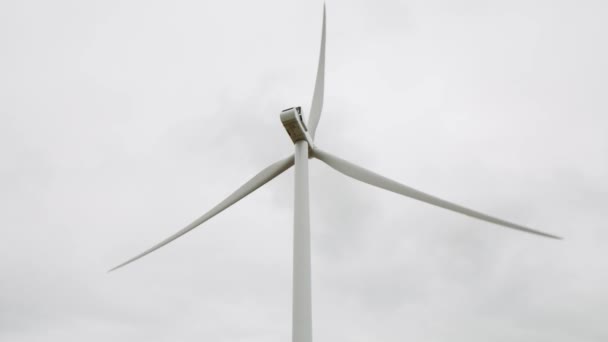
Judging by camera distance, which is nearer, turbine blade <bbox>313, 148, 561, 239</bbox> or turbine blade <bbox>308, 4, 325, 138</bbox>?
turbine blade <bbox>313, 148, 561, 239</bbox>

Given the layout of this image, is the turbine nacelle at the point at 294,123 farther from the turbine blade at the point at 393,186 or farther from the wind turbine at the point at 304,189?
the turbine blade at the point at 393,186

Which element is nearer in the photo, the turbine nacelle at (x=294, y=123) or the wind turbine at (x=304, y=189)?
the wind turbine at (x=304, y=189)

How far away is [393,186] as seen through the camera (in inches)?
842

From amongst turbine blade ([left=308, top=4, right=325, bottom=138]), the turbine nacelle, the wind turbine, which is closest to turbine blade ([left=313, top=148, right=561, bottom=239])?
the wind turbine

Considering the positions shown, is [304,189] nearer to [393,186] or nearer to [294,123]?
[294,123]

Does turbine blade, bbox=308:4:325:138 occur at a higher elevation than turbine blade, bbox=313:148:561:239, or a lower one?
higher

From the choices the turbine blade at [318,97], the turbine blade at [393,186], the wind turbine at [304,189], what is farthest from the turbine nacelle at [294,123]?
the turbine blade at [318,97]

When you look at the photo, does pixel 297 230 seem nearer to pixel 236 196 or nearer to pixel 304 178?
pixel 304 178

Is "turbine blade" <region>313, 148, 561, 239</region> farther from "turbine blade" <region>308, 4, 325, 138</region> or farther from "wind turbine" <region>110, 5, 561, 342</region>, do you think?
"turbine blade" <region>308, 4, 325, 138</region>

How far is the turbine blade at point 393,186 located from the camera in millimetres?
19641

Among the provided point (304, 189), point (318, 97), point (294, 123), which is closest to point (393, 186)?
point (304, 189)

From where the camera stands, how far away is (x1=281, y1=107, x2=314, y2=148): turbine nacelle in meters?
20.0

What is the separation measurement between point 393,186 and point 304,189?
4514 millimetres

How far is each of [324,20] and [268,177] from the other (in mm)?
7885
